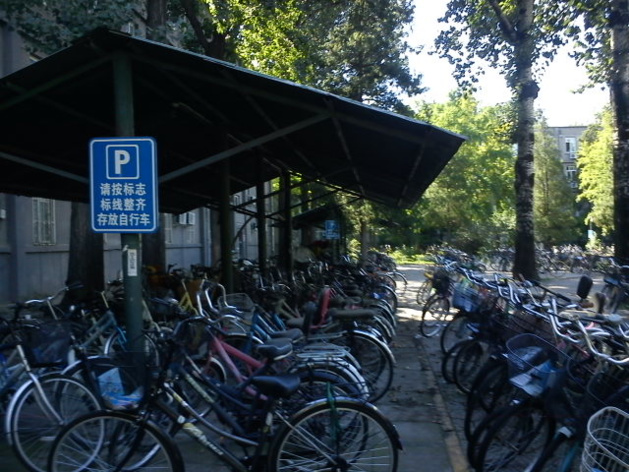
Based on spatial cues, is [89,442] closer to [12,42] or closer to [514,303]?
[514,303]

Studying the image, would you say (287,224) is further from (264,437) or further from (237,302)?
(264,437)

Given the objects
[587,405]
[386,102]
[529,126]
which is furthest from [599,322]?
[386,102]

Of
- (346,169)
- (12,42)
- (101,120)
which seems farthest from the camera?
(12,42)

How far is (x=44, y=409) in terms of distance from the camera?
425 cm

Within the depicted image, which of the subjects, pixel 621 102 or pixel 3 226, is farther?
pixel 621 102

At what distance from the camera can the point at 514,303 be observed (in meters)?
5.73

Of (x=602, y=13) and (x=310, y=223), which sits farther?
(x=310, y=223)

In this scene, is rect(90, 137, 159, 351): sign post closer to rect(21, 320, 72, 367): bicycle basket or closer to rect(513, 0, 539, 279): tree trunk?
rect(21, 320, 72, 367): bicycle basket

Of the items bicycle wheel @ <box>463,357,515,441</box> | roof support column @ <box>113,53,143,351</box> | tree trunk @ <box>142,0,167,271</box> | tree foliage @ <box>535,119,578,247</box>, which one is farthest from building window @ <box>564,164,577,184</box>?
roof support column @ <box>113,53,143,351</box>

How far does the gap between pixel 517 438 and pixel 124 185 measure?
313 cm

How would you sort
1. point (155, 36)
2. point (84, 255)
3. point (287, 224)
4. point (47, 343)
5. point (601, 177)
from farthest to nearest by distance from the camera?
point (601, 177), point (287, 224), point (84, 255), point (155, 36), point (47, 343)

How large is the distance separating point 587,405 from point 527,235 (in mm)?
11199

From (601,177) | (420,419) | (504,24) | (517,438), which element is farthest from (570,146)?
(517,438)

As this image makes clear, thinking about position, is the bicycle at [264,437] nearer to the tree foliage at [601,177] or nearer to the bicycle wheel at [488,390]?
the bicycle wheel at [488,390]
